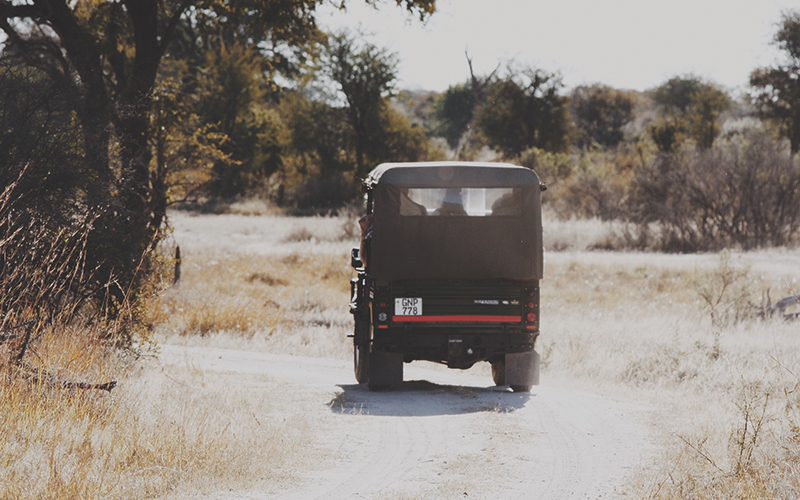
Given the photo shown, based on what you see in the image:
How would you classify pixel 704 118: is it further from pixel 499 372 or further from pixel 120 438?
pixel 120 438

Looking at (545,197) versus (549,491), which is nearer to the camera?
(549,491)

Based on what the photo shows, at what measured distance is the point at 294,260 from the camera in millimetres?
28344

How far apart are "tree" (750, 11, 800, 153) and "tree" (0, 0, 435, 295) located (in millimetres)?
36159

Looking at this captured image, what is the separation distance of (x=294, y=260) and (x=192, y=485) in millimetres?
22279

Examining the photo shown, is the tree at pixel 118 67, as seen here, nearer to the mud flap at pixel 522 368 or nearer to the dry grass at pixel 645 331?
the dry grass at pixel 645 331

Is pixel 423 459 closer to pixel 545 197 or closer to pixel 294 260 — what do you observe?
pixel 294 260

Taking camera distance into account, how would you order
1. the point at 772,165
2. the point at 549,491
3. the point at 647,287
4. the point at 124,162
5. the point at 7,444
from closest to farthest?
the point at 7,444, the point at 549,491, the point at 124,162, the point at 647,287, the point at 772,165

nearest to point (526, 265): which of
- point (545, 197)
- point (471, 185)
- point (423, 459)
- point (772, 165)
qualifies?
point (471, 185)

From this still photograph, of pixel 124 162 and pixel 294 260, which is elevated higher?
pixel 124 162

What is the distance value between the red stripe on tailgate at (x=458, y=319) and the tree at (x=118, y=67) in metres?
3.34

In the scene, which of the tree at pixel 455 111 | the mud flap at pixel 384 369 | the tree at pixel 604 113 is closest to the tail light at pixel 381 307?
the mud flap at pixel 384 369

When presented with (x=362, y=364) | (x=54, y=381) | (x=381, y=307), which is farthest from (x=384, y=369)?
(x=54, y=381)

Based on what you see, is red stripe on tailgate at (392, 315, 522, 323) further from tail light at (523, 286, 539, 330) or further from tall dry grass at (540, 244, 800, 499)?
tall dry grass at (540, 244, 800, 499)

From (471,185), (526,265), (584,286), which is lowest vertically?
(584,286)
